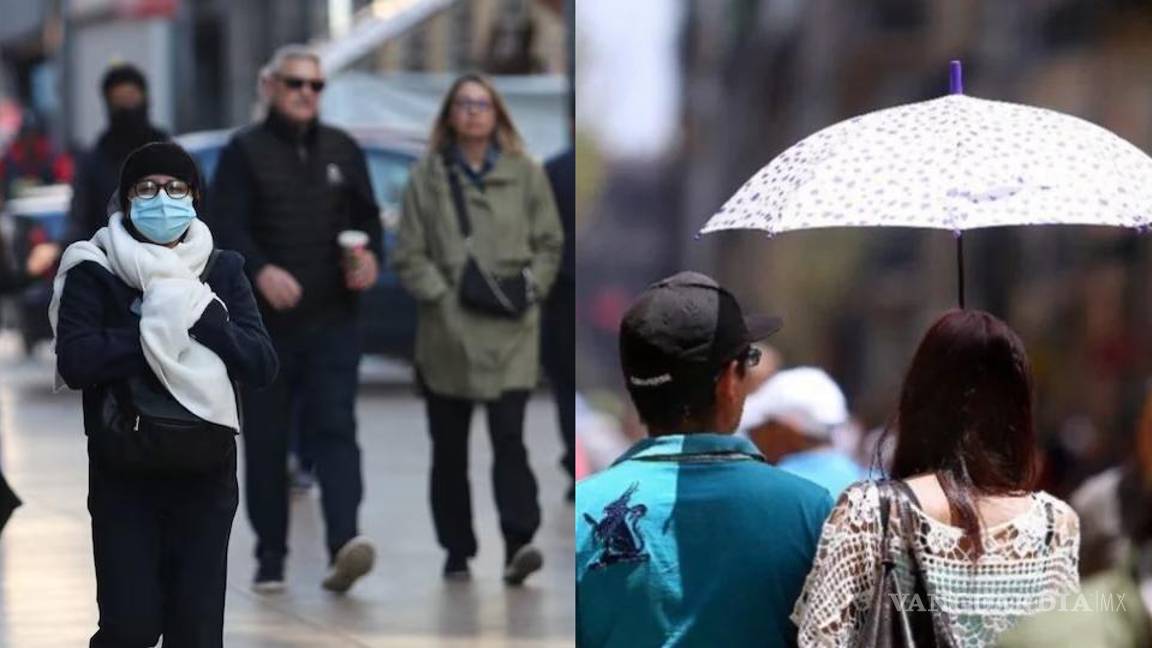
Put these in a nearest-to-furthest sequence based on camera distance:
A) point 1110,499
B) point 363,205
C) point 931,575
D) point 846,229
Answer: point 931,575, point 1110,499, point 363,205, point 846,229

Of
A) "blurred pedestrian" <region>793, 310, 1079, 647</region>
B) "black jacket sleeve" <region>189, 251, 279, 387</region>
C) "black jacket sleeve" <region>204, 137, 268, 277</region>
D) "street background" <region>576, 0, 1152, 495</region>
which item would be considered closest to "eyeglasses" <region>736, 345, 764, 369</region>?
"blurred pedestrian" <region>793, 310, 1079, 647</region>

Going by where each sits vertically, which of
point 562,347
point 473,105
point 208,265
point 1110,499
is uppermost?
point 473,105

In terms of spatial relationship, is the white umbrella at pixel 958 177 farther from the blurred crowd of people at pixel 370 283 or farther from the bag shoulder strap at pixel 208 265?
the blurred crowd of people at pixel 370 283

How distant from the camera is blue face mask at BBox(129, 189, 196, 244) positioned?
4.66 metres

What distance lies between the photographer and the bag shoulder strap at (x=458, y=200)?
8.30 m

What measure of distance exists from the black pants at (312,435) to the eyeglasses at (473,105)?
0.80 metres

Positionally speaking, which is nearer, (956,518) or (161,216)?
(956,518)

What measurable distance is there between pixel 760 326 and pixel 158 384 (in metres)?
1.24

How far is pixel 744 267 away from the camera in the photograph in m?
9.80

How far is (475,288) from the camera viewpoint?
8.31 m

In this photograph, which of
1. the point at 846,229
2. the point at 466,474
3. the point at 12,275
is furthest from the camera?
the point at 846,229

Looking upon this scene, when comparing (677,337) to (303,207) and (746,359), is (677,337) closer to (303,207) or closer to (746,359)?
(746,359)

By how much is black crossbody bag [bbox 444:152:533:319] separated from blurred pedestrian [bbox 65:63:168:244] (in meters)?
2.05

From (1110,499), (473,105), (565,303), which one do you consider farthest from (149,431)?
(565,303)
